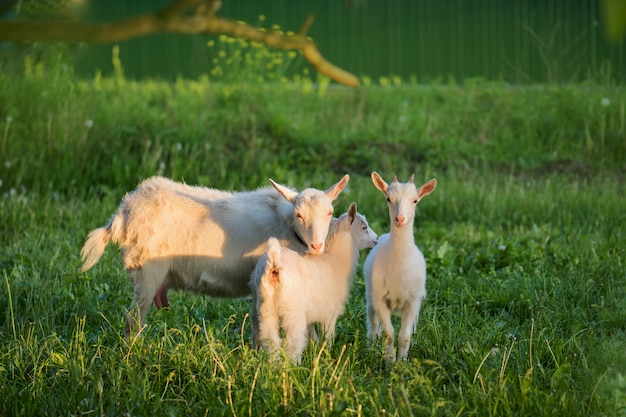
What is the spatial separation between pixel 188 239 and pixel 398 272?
1.15m

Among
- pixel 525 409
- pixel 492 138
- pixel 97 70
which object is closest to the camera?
pixel 525 409

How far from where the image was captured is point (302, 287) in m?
4.22

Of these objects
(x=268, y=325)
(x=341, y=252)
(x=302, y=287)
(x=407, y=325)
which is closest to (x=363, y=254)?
(x=341, y=252)

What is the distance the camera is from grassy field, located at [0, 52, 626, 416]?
384 cm

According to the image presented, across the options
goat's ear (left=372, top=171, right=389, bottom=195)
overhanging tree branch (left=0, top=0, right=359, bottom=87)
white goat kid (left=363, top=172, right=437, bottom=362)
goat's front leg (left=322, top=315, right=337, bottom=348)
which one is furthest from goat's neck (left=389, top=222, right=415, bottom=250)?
overhanging tree branch (left=0, top=0, right=359, bottom=87)

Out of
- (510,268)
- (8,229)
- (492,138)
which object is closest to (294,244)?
(510,268)

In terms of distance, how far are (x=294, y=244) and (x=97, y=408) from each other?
4.90ft

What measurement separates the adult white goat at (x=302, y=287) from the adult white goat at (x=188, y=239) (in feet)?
0.56

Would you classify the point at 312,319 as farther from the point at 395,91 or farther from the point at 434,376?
the point at 395,91

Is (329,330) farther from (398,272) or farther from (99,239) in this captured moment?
(99,239)

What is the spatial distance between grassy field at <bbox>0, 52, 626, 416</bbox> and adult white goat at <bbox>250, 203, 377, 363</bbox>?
0.12m

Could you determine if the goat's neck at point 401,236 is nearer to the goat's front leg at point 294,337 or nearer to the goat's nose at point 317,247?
the goat's nose at point 317,247

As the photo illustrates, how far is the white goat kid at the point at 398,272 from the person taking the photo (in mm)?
4387

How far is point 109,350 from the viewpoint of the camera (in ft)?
13.8
